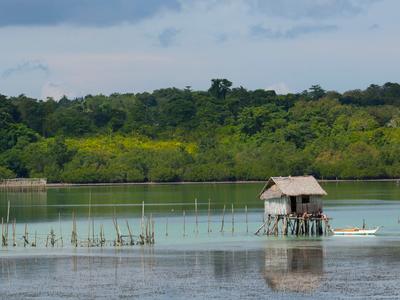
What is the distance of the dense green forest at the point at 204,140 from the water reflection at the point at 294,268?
9306 centimetres

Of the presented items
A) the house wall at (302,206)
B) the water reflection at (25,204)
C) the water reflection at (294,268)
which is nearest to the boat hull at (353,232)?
the house wall at (302,206)

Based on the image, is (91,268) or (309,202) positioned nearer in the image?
(91,268)

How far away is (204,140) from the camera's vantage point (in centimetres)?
15962

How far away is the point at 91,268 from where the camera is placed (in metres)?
47.7

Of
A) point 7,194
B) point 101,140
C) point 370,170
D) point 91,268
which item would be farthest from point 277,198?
point 101,140

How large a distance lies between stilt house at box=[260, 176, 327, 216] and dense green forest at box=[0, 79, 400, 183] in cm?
8436

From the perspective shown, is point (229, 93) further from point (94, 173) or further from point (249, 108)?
point (94, 173)

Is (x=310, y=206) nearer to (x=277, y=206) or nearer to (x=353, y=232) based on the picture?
(x=277, y=206)

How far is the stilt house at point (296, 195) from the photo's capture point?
60.1 metres

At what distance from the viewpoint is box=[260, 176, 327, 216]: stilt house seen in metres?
60.1

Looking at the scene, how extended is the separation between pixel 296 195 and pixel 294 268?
44.9 ft

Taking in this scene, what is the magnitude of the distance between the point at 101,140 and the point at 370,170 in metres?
37.2

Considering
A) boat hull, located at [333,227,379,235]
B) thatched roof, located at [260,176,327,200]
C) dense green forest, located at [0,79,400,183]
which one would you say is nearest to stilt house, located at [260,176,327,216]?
thatched roof, located at [260,176,327,200]

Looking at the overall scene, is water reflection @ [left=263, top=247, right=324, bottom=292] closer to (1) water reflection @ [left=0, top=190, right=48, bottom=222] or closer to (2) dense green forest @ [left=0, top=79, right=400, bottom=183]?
(1) water reflection @ [left=0, top=190, right=48, bottom=222]
